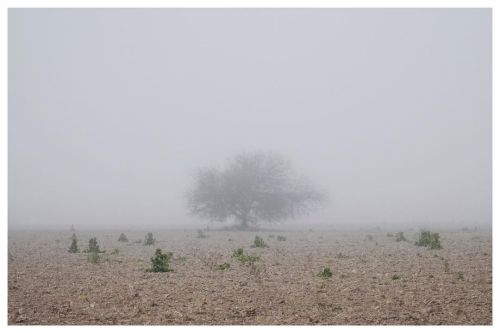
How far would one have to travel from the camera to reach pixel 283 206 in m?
59.2

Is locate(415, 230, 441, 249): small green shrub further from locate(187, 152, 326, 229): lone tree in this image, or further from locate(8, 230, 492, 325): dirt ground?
locate(187, 152, 326, 229): lone tree

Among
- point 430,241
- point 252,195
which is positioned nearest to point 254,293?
point 430,241

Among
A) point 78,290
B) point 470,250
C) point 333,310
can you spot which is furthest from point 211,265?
point 470,250

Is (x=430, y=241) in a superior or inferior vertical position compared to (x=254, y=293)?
inferior

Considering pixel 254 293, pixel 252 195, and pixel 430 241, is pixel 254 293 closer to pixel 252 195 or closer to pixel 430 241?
pixel 430 241

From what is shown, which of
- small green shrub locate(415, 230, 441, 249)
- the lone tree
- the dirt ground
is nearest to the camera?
the dirt ground

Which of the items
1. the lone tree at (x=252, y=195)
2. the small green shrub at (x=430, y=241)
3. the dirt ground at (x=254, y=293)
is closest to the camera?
the dirt ground at (x=254, y=293)

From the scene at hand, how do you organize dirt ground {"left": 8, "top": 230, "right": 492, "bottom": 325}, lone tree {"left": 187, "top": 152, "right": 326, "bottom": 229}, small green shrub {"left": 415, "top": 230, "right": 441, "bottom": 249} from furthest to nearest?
1. lone tree {"left": 187, "top": 152, "right": 326, "bottom": 229}
2. small green shrub {"left": 415, "top": 230, "right": 441, "bottom": 249}
3. dirt ground {"left": 8, "top": 230, "right": 492, "bottom": 325}

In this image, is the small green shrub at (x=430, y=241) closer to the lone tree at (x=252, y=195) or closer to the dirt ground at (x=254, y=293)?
the dirt ground at (x=254, y=293)

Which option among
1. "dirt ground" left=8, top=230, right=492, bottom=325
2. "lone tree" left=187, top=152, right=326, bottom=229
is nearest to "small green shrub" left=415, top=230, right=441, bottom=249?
"dirt ground" left=8, top=230, right=492, bottom=325

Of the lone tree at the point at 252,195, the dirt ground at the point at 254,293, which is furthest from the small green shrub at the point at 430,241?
the lone tree at the point at 252,195

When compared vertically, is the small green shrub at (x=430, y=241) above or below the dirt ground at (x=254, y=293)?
below

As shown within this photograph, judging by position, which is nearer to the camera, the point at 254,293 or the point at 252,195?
the point at 254,293

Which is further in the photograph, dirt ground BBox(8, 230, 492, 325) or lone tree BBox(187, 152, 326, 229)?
lone tree BBox(187, 152, 326, 229)
